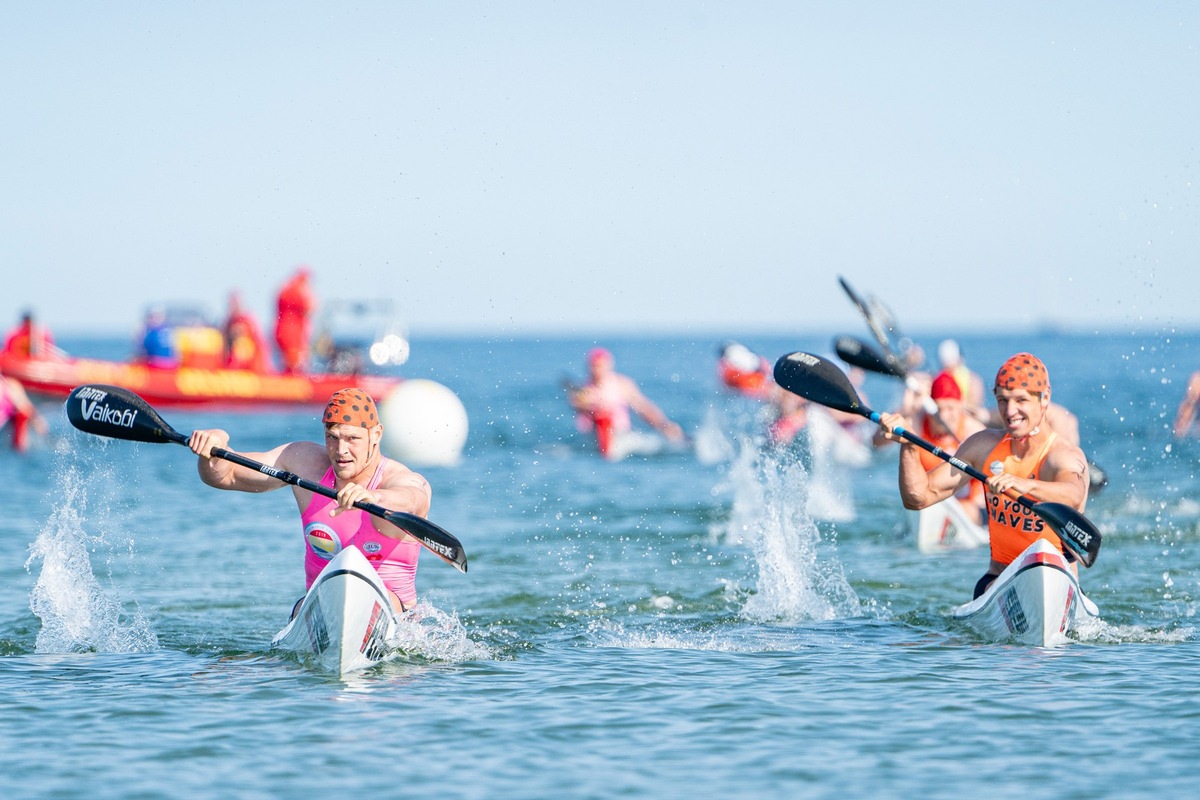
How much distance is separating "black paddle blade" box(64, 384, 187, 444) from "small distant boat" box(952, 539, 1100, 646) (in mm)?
4681

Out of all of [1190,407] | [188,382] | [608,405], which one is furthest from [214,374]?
[1190,407]

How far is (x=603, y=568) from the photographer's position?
12320 millimetres

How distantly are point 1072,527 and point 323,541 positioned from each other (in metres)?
3.94

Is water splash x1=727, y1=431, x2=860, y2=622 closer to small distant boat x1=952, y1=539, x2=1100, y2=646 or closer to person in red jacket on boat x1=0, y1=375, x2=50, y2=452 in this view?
small distant boat x1=952, y1=539, x2=1100, y2=646

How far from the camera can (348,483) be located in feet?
23.6

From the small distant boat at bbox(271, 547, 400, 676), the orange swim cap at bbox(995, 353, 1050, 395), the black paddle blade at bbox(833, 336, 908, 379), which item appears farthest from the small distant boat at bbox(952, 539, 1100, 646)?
the small distant boat at bbox(271, 547, 400, 676)

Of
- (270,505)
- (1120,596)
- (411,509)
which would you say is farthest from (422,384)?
(411,509)

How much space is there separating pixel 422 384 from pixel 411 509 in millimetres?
14485

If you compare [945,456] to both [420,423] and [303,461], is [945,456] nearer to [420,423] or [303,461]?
[303,461]

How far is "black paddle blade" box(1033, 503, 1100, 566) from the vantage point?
7.58 meters

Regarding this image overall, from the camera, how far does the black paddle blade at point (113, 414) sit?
781cm

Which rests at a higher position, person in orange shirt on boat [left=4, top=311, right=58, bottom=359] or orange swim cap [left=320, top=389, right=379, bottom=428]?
person in orange shirt on boat [left=4, top=311, right=58, bottom=359]

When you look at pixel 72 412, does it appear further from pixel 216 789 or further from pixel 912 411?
pixel 912 411

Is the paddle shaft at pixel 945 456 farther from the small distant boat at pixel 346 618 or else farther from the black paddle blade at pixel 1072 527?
the small distant boat at pixel 346 618
